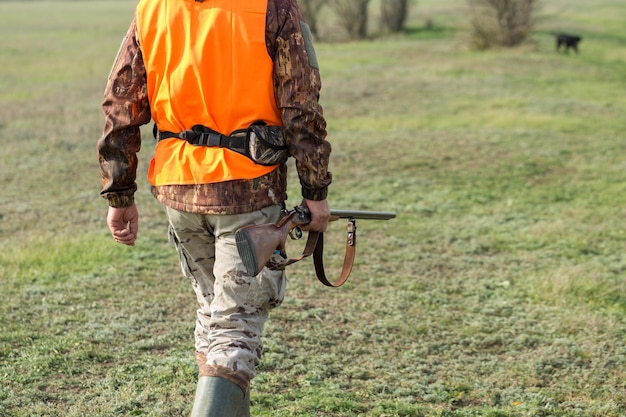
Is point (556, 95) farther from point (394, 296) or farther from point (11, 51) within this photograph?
point (11, 51)

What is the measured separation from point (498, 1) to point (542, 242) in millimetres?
20329

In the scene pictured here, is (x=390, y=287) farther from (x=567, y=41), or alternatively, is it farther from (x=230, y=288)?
(x=567, y=41)

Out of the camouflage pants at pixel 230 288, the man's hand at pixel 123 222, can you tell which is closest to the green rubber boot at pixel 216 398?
the camouflage pants at pixel 230 288

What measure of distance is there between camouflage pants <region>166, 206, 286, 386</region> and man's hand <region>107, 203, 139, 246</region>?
0.25m

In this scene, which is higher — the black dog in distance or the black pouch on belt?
the black pouch on belt

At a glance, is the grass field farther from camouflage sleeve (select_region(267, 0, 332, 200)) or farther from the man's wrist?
camouflage sleeve (select_region(267, 0, 332, 200))

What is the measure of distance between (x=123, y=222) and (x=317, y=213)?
2.76 ft

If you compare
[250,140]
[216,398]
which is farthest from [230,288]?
[250,140]

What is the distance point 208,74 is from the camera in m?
3.13

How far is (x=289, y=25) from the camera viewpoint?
3.16 meters

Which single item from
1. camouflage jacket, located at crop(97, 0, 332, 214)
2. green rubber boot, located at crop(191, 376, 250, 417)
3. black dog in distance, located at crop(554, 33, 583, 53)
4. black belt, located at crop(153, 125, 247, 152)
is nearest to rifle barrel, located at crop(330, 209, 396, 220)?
camouflage jacket, located at crop(97, 0, 332, 214)

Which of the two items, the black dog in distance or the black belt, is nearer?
the black belt

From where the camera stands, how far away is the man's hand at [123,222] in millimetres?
3535

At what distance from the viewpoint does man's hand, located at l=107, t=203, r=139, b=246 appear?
3.54 metres
